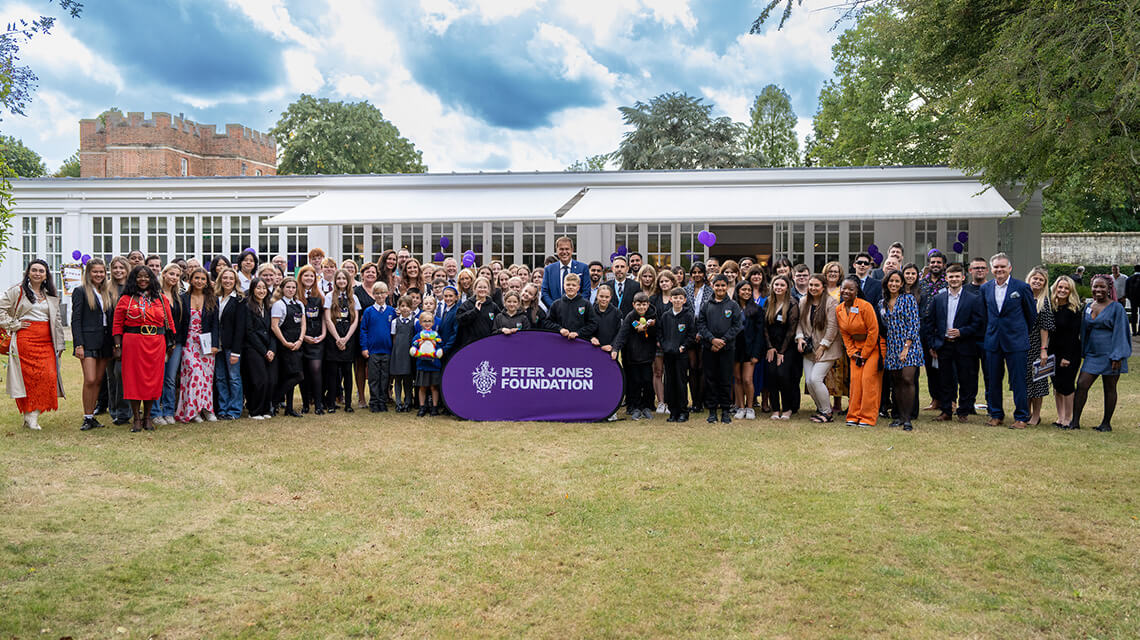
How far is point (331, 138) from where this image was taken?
4644 cm

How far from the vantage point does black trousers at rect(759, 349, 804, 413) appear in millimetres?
8656

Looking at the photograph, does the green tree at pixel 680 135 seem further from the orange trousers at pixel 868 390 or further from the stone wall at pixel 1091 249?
Result: the orange trousers at pixel 868 390

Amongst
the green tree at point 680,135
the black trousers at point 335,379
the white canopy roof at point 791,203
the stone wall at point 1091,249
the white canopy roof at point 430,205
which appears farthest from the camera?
the green tree at point 680,135

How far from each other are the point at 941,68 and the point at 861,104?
14.6 meters

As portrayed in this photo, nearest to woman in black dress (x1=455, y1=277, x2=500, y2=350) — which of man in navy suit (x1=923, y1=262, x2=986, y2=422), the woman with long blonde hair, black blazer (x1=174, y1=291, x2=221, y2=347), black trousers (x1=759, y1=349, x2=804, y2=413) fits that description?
black blazer (x1=174, y1=291, x2=221, y2=347)

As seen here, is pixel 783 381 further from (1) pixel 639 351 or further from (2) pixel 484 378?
(2) pixel 484 378

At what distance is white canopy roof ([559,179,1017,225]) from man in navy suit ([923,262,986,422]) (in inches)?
267

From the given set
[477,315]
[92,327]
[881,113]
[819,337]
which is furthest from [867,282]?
[881,113]

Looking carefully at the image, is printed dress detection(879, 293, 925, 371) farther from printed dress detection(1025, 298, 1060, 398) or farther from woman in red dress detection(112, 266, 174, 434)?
woman in red dress detection(112, 266, 174, 434)

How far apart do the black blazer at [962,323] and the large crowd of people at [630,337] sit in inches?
0.6

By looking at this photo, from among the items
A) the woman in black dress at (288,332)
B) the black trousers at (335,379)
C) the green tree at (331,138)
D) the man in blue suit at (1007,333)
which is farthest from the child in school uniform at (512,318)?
the green tree at (331,138)

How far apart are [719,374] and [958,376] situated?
2.60 meters

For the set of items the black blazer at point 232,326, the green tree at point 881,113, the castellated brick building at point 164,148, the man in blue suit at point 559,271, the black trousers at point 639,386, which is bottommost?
the black trousers at point 639,386

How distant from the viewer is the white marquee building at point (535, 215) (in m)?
16.1
